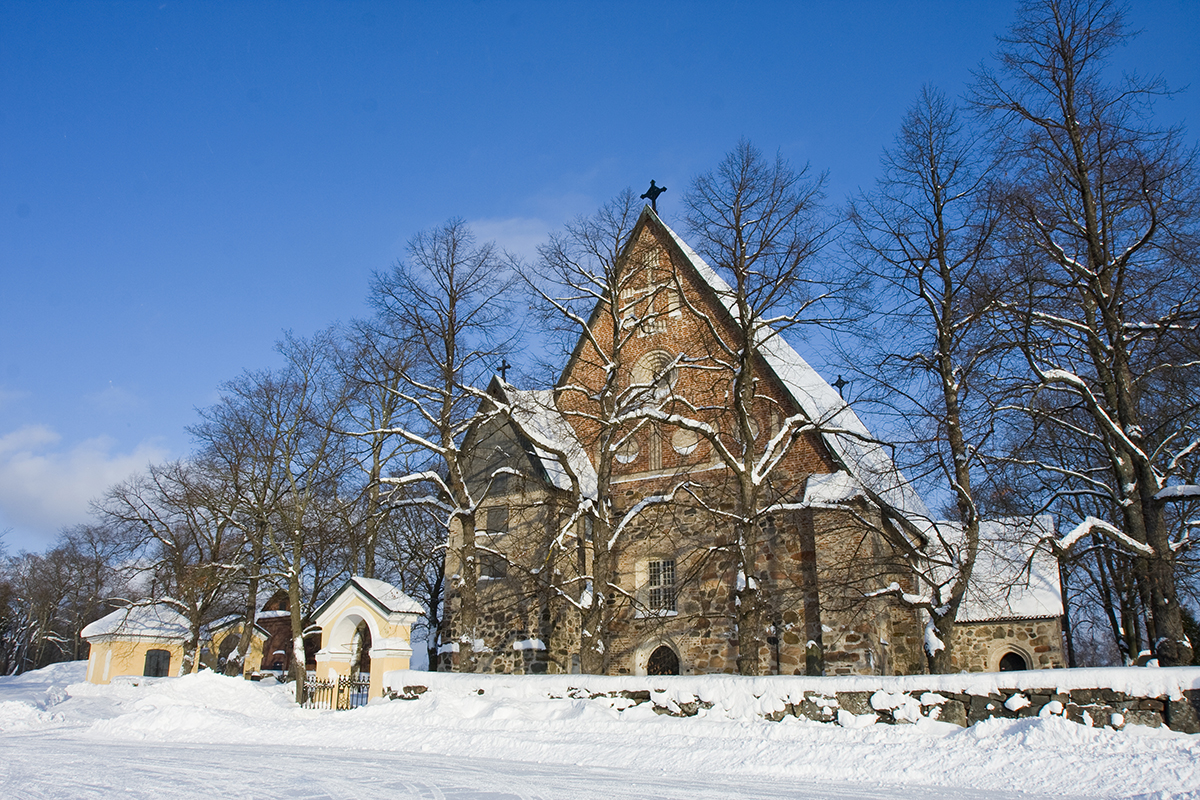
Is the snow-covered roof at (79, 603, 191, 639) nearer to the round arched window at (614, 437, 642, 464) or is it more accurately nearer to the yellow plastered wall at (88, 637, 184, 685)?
the yellow plastered wall at (88, 637, 184, 685)

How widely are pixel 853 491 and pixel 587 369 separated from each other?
7.56 meters

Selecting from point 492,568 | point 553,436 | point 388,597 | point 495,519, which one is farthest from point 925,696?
point 495,519

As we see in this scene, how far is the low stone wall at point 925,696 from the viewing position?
7992mm

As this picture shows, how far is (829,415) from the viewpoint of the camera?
1406 centimetres

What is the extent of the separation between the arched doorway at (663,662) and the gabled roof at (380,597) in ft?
16.7

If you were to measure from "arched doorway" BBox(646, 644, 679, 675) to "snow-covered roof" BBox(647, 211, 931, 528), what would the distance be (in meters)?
5.51

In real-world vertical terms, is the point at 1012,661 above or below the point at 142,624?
below

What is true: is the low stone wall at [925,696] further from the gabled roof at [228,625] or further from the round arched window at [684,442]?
the gabled roof at [228,625]

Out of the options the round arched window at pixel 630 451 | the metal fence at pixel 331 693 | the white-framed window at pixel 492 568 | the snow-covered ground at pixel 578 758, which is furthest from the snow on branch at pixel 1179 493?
the metal fence at pixel 331 693

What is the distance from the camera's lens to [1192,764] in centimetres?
702

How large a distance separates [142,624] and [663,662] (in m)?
23.2

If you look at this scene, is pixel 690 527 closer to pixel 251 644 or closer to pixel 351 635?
pixel 351 635

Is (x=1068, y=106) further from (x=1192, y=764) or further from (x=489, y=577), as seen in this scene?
(x=489, y=577)

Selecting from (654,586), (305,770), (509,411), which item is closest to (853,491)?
(654,586)
